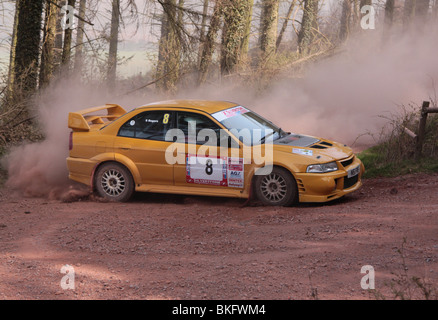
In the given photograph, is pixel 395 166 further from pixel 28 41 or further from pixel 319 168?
pixel 28 41

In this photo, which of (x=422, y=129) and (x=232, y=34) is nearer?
(x=422, y=129)

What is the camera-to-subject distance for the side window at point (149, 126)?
30.6 ft

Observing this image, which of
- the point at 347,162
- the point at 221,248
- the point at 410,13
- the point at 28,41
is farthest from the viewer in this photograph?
the point at 410,13

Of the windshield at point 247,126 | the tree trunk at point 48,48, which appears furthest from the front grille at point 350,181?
the tree trunk at point 48,48

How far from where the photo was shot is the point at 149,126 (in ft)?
31.0

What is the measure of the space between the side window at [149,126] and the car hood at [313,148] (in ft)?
6.02

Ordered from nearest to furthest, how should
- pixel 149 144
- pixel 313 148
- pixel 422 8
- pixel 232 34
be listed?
pixel 313 148 < pixel 149 144 < pixel 232 34 < pixel 422 8

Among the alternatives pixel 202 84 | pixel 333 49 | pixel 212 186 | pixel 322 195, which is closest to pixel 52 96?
pixel 202 84

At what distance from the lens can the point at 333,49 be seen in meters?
19.7

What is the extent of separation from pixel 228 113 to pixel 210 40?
7386mm

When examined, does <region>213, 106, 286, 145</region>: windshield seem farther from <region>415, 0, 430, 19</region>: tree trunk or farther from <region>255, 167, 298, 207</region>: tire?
<region>415, 0, 430, 19</region>: tree trunk

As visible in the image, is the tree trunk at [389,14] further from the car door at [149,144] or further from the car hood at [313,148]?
the car door at [149,144]

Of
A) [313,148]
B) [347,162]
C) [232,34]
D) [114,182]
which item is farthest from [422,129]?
[232,34]

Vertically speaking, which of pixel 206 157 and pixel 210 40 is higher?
pixel 210 40
